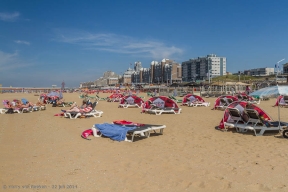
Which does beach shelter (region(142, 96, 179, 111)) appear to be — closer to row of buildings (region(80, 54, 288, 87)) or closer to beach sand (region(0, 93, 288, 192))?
beach sand (region(0, 93, 288, 192))

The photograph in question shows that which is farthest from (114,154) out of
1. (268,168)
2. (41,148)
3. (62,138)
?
(268,168)

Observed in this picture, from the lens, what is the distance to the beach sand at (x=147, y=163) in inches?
168

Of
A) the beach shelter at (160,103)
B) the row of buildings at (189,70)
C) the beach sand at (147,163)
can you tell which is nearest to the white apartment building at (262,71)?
the row of buildings at (189,70)

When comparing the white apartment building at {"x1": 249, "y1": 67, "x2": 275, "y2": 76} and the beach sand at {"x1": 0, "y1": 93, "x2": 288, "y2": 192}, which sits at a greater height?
the white apartment building at {"x1": 249, "y1": 67, "x2": 275, "y2": 76}

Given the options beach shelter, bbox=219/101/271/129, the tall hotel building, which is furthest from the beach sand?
the tall hotel building

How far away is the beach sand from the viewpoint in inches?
168

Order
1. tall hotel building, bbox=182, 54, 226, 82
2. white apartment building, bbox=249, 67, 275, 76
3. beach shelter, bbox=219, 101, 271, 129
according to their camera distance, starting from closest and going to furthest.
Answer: beach shelter, bbox=219, 101, 271, 129, tall hotel building, bbox=182, 54, 226, 82, white apartment building, bbox=249, 67, 275, 76

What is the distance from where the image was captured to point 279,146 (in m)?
6.74

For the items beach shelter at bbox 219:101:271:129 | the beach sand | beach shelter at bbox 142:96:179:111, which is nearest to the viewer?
the beach sand

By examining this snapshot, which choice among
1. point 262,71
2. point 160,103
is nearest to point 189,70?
point 262,71

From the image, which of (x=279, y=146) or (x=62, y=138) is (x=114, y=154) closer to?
(x=62, y=138)

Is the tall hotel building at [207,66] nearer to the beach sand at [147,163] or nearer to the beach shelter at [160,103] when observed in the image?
the beach shelter at [160,103]

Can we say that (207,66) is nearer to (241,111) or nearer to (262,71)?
(262,71)

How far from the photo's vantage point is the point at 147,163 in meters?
5.42
